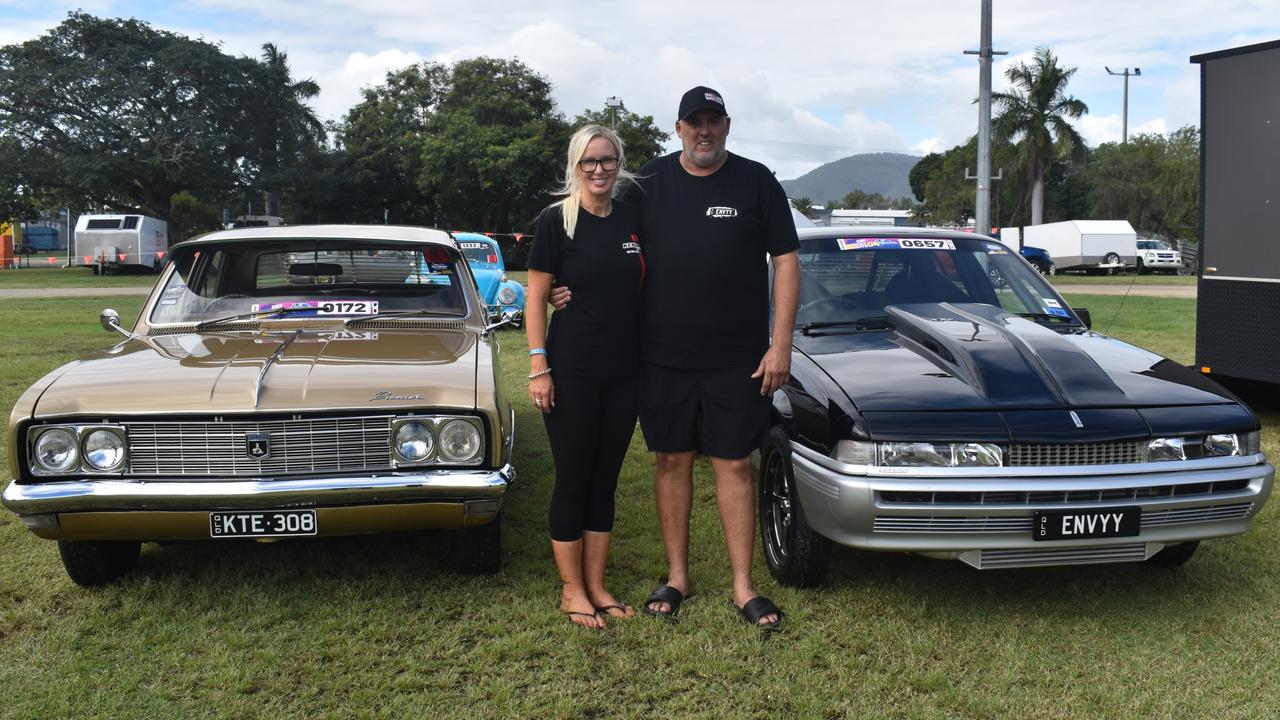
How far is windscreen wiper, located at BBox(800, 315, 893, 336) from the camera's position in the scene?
497 cm

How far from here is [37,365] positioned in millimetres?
10828

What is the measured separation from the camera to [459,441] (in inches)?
157

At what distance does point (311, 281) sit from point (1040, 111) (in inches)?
1948

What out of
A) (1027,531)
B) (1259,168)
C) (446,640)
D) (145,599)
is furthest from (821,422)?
(1259,168)

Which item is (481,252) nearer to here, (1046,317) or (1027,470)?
(1046,317)

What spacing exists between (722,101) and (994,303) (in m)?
2.23

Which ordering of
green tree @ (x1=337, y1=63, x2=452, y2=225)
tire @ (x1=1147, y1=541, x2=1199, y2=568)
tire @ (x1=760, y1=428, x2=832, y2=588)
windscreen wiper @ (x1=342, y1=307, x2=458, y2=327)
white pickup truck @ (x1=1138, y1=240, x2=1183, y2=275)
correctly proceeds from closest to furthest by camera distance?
tire @ (x1=760, y1=428, x2=832, y2=588), tire @ (x1=1147, y1=541, x2=1199, y2=568), windscreen wiper @ (x1=342, y1=307, x2=458, y2=327), white pickup truck @ (x1=1138, y1=240, x2=1183, y2=275), green tree @ (x1=337, y1=63, x2=452, y2=225)

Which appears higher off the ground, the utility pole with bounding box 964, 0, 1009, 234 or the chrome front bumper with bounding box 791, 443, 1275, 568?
the utility pole with bounding box 964, 0, 1009, 234

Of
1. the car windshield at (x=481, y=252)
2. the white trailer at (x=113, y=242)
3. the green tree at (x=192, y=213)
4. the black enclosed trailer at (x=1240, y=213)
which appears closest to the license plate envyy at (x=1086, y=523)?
the black enclosed trailer at (x=1240, y=213)

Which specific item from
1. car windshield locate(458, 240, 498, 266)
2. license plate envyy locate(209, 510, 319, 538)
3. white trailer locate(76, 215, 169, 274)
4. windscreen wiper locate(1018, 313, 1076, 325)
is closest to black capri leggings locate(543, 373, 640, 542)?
license plate envyy locate(209, 510, 319, 538)

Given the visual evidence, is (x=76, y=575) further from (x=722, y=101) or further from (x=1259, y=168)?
(x=1259, y=168)

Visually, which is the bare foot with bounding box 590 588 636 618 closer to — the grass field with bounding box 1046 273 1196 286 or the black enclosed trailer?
the black enclosed trailer

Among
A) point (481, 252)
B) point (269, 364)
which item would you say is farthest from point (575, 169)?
point (481, 252)

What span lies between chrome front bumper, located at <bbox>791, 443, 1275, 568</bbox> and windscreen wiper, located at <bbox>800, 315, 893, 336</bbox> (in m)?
1.25
